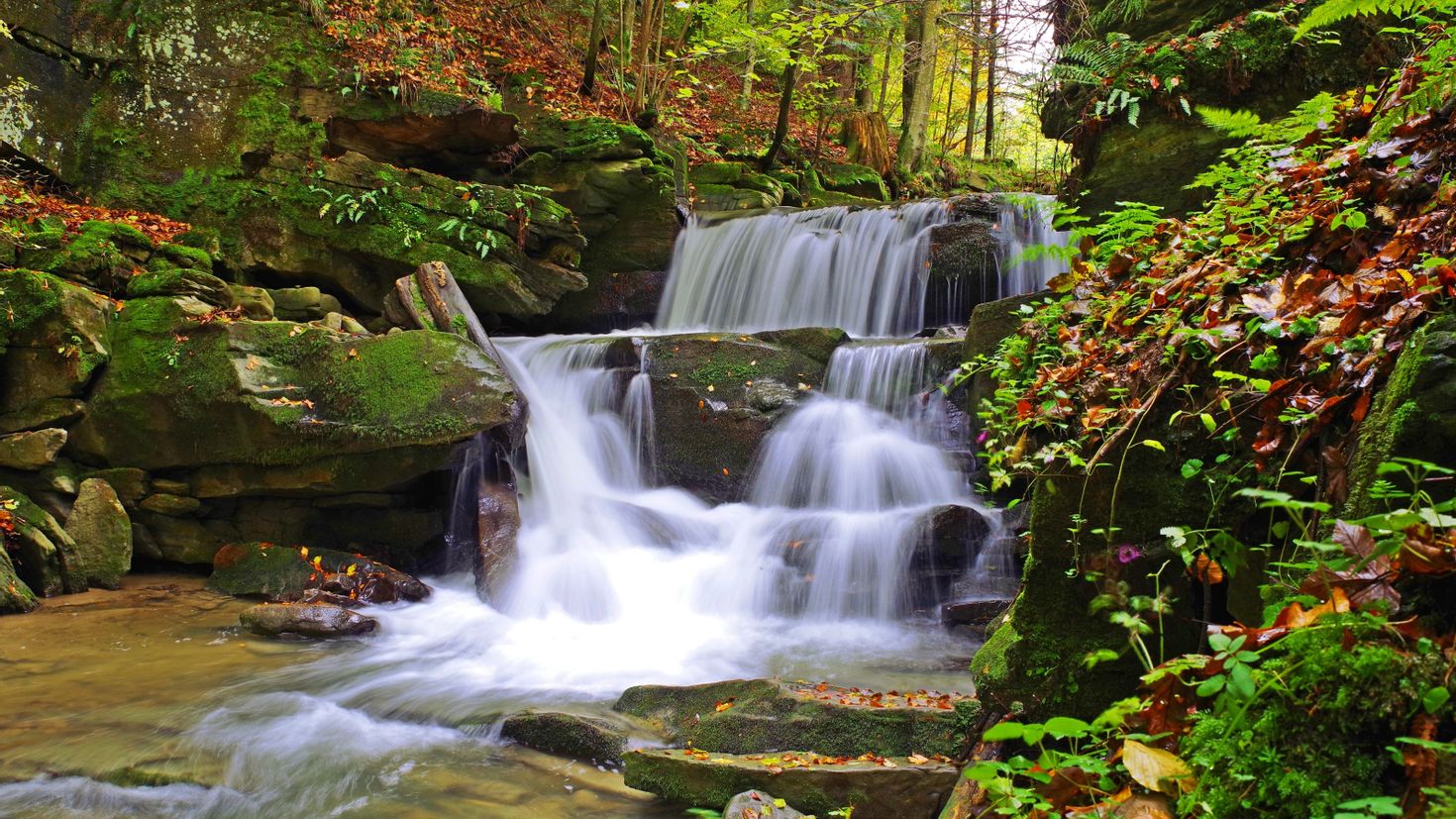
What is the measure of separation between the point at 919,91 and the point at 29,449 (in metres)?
14.7

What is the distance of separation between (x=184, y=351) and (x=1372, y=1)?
7792 millimetres

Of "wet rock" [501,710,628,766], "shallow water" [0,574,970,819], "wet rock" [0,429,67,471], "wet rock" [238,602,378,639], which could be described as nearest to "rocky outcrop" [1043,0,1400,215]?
"shallow water" [0,574,970,819]

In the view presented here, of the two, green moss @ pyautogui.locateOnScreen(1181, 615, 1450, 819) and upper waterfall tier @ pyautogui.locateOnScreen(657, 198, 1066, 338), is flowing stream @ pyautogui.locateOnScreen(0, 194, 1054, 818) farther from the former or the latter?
green moss @ pyautogui.locateOnScreen(1181, 615, 1450, 819)

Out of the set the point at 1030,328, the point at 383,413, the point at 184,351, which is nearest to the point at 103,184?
the point at 184,351

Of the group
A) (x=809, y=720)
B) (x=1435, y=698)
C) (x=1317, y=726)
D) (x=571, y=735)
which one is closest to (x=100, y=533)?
(x=571, y=735)

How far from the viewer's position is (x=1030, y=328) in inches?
148

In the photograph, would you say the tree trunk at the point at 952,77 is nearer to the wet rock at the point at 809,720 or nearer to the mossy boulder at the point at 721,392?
the mossy boulder at the point at 721,392

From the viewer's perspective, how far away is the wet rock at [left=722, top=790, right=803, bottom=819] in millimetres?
2904

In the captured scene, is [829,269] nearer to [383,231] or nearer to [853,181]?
[383,231]

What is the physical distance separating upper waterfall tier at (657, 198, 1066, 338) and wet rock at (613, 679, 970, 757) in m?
6.32

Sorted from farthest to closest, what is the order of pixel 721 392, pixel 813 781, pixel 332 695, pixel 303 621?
pixel 721 392 → pixel 303 621 → pixel 332 695 → pixel 813 781

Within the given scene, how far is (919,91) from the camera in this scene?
636 inches

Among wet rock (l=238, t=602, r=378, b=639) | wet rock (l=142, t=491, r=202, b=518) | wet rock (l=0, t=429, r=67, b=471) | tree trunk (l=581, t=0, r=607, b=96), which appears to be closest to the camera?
wet rock (l=238, t=602, r=378, b=639)

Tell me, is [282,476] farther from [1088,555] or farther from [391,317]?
[1088,555]
